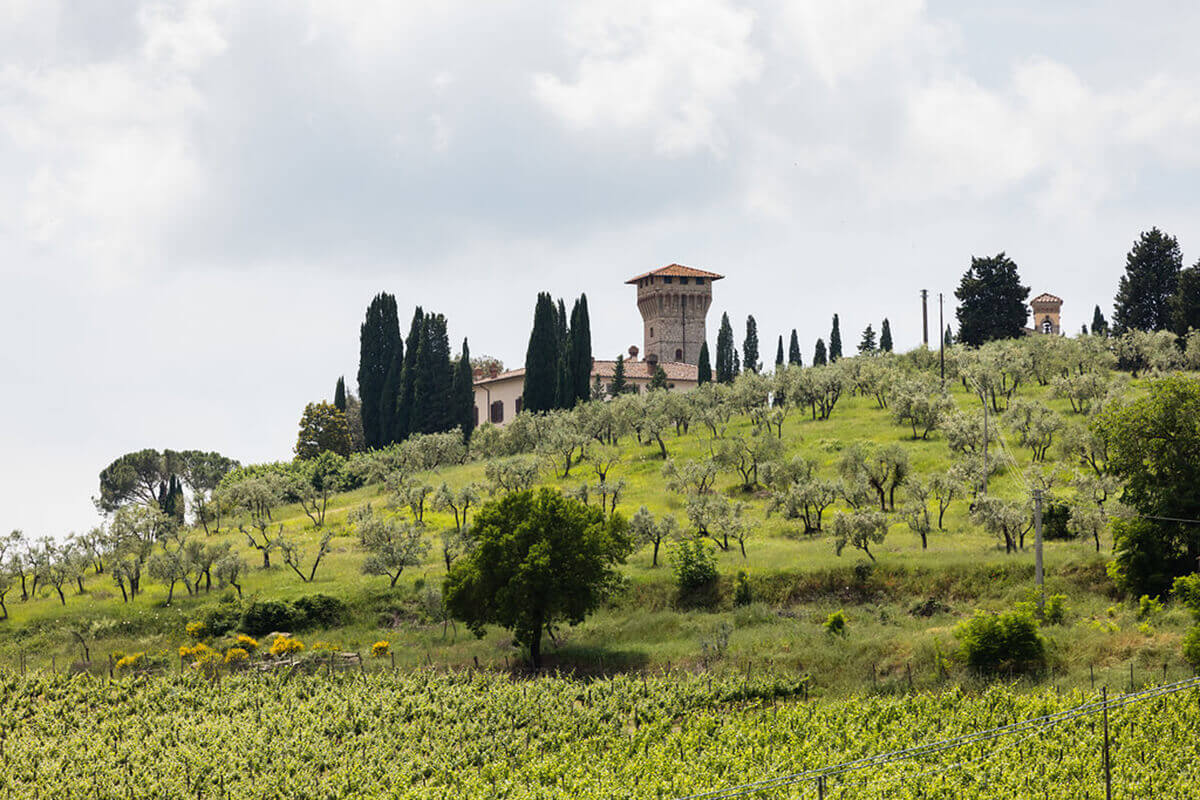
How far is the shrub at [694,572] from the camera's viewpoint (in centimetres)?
4488

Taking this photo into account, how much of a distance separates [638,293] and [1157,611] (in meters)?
92.7

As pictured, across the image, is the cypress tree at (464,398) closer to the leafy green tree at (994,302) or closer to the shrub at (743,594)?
the leafy green tree at (994,302)

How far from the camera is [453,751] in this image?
31.2 meters

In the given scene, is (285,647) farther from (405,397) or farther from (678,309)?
(678,309)

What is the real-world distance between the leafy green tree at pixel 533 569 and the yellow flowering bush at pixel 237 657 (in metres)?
8.40

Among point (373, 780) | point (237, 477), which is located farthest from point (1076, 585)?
point (237, 477)

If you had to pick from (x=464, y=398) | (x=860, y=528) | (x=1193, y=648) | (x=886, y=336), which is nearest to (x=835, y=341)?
(x=886, y=336)

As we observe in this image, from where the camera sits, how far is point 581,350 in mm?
94188

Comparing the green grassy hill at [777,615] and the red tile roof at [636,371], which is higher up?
the red tile roof at [636,371]

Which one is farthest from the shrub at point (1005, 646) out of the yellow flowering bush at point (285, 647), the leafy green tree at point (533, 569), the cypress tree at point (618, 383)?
the cypress tree at point (618, 383)

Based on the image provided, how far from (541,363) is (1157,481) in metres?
59.5

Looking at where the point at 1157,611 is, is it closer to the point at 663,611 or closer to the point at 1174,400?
the point at 1174,400

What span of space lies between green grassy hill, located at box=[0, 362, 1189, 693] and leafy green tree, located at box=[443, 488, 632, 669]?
1.78m

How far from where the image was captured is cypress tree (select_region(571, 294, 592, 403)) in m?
93.1
